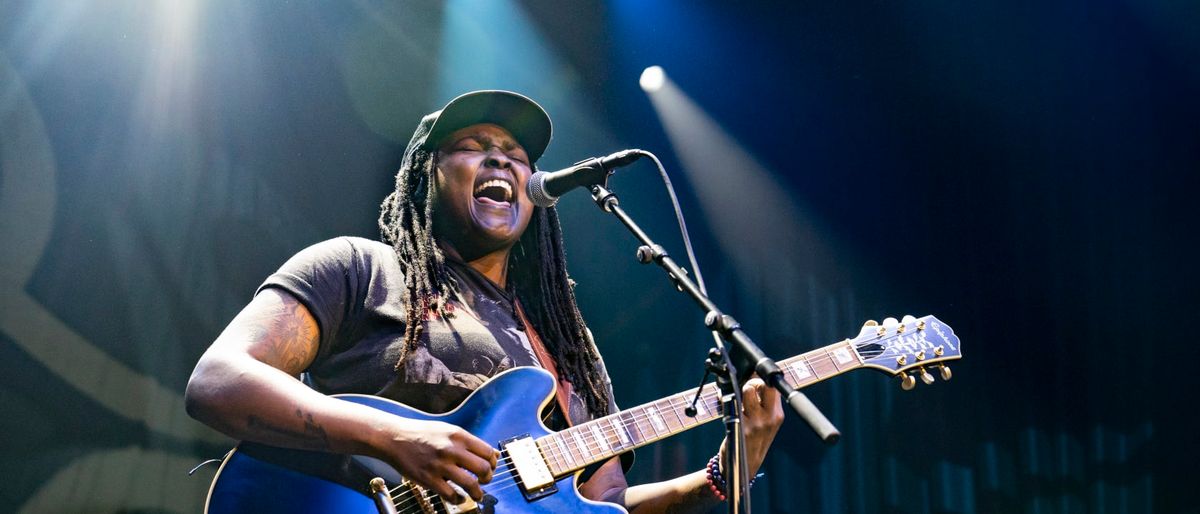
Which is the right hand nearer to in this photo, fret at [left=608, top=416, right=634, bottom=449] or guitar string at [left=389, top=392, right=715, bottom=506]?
guitar string at [left=389, top=392, right=715, bottom=506]

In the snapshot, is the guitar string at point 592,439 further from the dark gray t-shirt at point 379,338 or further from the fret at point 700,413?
the dark gray t-shirt at point 379,338

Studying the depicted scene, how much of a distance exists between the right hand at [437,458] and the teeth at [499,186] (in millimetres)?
1090

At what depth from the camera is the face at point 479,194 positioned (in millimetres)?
3008

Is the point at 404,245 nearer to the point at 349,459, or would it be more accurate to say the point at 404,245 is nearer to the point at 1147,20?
the point at 349,459

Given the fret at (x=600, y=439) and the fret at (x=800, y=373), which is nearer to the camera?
the fret at (x=600, y=439)

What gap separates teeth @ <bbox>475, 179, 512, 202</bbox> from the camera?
3.04 m

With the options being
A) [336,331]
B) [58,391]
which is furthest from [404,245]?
[58,391]

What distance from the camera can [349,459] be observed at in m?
2.21

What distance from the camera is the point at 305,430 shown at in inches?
84.4

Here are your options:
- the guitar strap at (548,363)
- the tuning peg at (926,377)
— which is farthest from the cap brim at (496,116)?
the tuning peg at (926,377)

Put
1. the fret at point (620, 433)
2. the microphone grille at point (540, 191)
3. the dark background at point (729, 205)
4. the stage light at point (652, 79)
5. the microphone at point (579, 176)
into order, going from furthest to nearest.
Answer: the stage light at point (652, 79)
the dark background at point (729, 205)
the fret at point (620, 433)
the microphone grille at point (540, 191)
the microphone at point (579, 176)

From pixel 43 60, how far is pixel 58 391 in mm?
1393

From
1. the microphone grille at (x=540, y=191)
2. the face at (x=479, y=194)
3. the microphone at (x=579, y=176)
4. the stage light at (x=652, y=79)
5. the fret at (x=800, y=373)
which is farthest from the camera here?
the stage light at (x=652, y=79)

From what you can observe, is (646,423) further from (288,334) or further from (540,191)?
(288,334)
